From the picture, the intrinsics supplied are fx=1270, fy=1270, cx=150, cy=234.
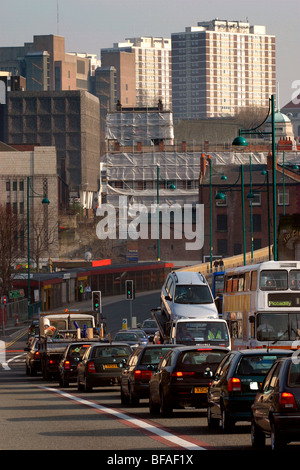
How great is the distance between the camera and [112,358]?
33906 mm

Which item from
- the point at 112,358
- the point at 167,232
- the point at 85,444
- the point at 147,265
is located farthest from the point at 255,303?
the point at 167,232

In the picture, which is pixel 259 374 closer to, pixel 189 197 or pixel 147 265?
pixel 147 265

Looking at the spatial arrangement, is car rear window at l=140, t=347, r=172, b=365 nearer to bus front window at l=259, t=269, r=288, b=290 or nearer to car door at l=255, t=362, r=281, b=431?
bus front window at l=259, t=269, r=288, b=290

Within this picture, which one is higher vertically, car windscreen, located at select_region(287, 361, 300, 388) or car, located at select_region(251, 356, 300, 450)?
car windscreen, located at select_region(287, 361, 300, 388)

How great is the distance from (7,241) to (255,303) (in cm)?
7498

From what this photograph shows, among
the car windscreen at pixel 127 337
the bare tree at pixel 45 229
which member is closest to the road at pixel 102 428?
the car windscreen at pixel 127 337

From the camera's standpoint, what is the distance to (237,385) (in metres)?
20.7

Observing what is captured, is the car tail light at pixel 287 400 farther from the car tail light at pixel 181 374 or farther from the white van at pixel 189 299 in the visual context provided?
the white van at pixel 189 299

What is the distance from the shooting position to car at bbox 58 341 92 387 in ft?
125

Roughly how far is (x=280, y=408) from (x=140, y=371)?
1133 cm

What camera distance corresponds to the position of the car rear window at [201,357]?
24.9m

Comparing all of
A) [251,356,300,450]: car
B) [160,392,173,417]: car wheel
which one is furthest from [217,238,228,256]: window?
[251,356,300,450]: car

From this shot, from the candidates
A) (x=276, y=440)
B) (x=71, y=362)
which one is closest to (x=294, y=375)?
(x=276, y=440)

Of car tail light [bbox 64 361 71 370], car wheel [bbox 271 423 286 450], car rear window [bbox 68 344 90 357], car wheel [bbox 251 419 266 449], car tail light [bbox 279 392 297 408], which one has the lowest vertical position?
car tail light [bbox 64 361 71 370]
